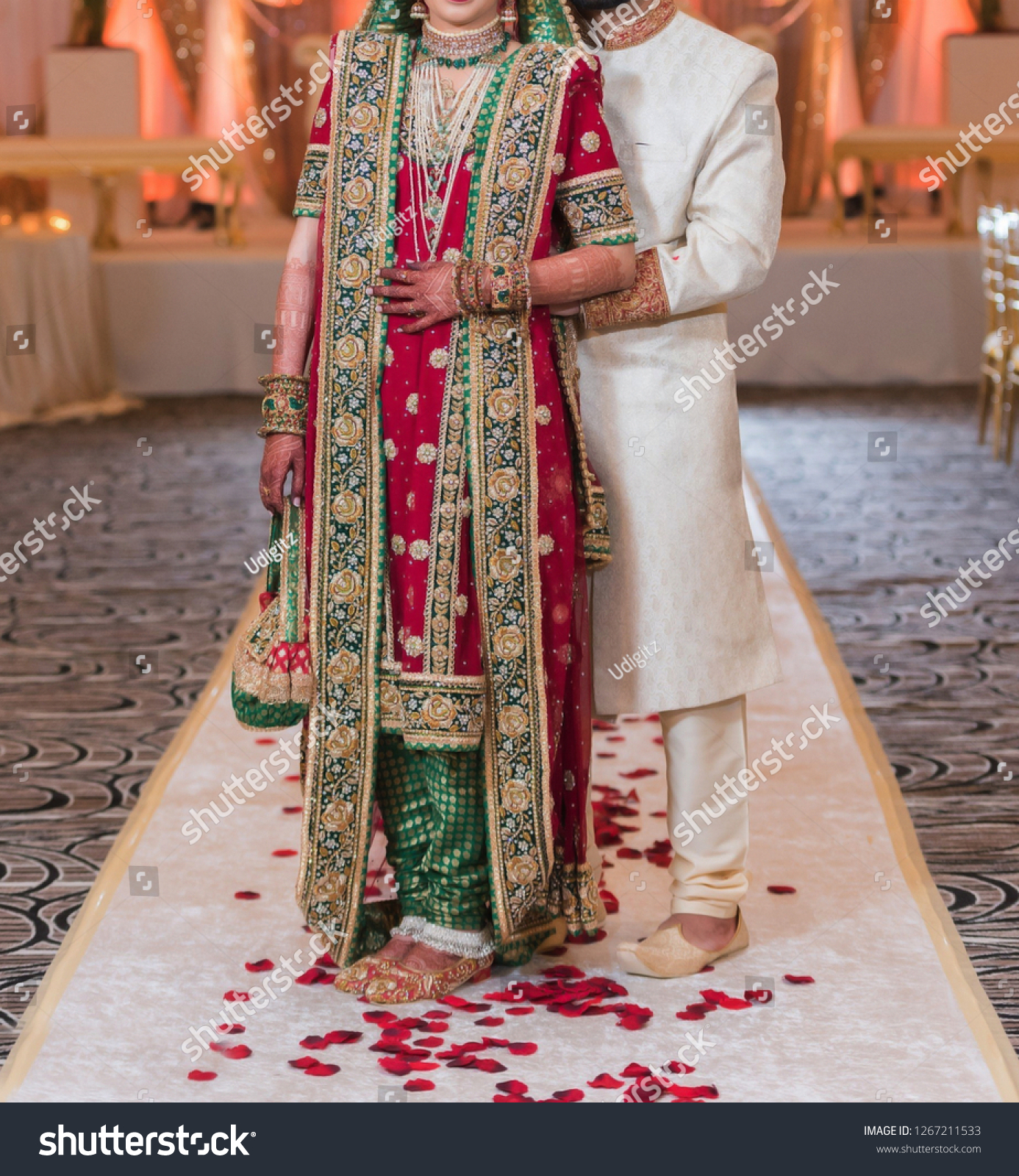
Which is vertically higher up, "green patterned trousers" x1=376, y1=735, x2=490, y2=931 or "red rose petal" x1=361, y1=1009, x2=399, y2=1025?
"green patterned trousers" x1=376, y1=735, x2=490, y2=931

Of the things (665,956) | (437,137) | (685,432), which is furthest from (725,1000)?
(437,137)

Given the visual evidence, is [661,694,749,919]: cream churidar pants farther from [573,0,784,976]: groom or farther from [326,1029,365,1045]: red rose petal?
[326,1029,365,1045]: red rose petal

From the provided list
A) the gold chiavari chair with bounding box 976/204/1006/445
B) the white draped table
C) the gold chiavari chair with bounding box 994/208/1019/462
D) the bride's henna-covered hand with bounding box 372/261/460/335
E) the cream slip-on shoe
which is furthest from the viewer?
the white draped table

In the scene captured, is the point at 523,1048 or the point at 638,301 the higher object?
the point at 638,301

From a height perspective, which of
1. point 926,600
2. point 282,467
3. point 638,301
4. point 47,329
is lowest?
point 926,600

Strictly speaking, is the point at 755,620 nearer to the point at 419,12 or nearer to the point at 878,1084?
the point at 878,1084

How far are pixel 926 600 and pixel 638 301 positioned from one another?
8.45 feet

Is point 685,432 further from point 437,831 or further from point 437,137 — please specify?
point 437,831

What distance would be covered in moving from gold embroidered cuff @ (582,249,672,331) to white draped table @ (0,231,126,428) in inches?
226

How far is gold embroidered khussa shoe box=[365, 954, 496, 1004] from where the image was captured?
2129mm

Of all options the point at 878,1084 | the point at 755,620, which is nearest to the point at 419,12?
the point at 755,620

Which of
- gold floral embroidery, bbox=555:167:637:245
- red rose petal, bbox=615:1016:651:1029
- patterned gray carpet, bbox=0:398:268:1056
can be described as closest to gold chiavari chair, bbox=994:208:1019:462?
patterned gray carpet, bbox=0:398:268:1056

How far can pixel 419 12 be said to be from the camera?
2072 mm

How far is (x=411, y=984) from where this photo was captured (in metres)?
2.13
